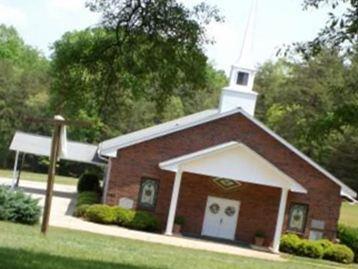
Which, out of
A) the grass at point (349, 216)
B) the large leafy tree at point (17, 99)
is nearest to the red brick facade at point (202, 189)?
the grass at point (349, 216)

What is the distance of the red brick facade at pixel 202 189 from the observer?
121 feet

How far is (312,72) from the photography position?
77.8 meters

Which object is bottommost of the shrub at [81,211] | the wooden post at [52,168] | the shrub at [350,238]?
the shrub at [81,211]

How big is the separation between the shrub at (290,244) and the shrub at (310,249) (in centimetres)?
23

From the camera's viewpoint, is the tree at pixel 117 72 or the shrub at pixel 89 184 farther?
the shrub at pixel 89 184

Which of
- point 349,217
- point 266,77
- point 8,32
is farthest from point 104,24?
point 8,32

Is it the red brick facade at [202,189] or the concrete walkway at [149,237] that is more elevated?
the red brick facade at [202,189]

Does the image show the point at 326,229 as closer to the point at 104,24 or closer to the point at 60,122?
the point at 60,122

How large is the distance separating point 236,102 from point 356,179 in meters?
35.7

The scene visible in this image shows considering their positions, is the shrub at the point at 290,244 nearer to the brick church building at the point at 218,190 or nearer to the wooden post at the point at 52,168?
the brick church building at the point at 218,190

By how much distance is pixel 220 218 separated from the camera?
122ft

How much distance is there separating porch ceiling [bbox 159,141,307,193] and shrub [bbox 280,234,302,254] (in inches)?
87.3

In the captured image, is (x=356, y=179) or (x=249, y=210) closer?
(x=249, y=210)

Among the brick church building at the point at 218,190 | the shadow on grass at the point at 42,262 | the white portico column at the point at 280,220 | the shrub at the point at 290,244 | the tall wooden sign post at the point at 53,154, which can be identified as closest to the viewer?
the shadow on grass at the point at 42,262
